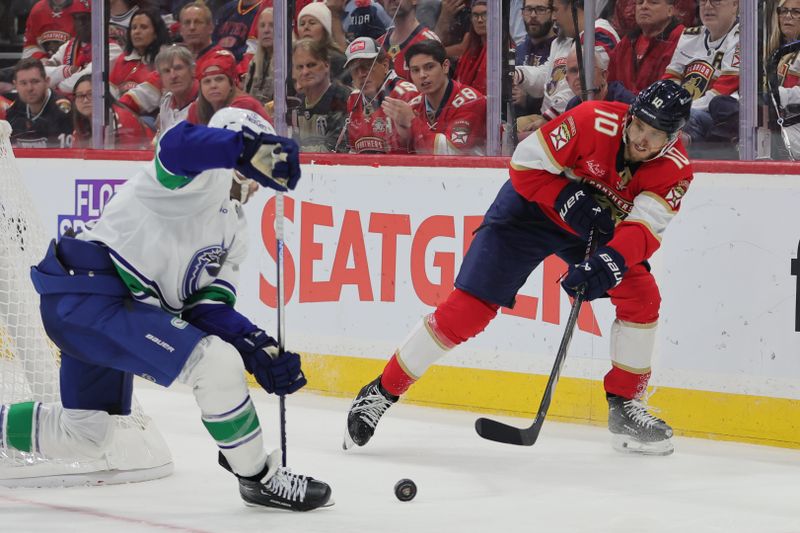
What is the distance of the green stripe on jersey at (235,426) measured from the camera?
10.2 ft

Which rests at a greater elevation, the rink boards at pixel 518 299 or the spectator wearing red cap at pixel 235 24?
the spectator wearing red cap at pixel 235 24

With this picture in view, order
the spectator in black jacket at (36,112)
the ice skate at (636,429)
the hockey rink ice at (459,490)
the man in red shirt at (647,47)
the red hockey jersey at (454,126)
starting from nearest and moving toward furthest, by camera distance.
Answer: the hockey rink ice at (459,490), the ice skate at (636,429), the man in red shirt at (647,47), the red hockey jersey at (454,126), the spectator in black jacket at (36,112)

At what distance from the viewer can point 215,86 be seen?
588 centimetres

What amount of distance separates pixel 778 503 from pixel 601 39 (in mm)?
1891

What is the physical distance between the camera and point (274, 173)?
9.62ft

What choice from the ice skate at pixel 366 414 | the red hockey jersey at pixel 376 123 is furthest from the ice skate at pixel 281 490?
the red hockey jersey at pixel 376 123

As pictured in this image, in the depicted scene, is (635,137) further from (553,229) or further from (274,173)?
(274,173)

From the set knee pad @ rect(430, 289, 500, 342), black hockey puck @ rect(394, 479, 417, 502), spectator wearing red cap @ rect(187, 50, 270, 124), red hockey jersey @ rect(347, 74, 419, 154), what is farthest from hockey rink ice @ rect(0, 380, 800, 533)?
spectator wearing red cap @ rect(187, 50, 270, 124)

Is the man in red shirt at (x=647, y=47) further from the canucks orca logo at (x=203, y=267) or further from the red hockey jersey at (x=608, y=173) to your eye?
the canucks orca logo at (x=203, y=267)

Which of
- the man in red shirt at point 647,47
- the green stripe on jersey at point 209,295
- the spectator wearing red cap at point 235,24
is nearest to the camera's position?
the green stripe on jersey at point 209,295

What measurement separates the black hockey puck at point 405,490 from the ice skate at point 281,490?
7.8 inches

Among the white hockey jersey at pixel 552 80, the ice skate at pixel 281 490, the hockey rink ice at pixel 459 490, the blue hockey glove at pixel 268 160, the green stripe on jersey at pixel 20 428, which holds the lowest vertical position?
the hockey rink ice at pixel 459 490

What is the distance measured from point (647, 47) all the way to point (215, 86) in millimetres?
1986

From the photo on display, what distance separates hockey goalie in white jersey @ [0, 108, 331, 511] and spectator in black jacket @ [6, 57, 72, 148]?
3.18m
